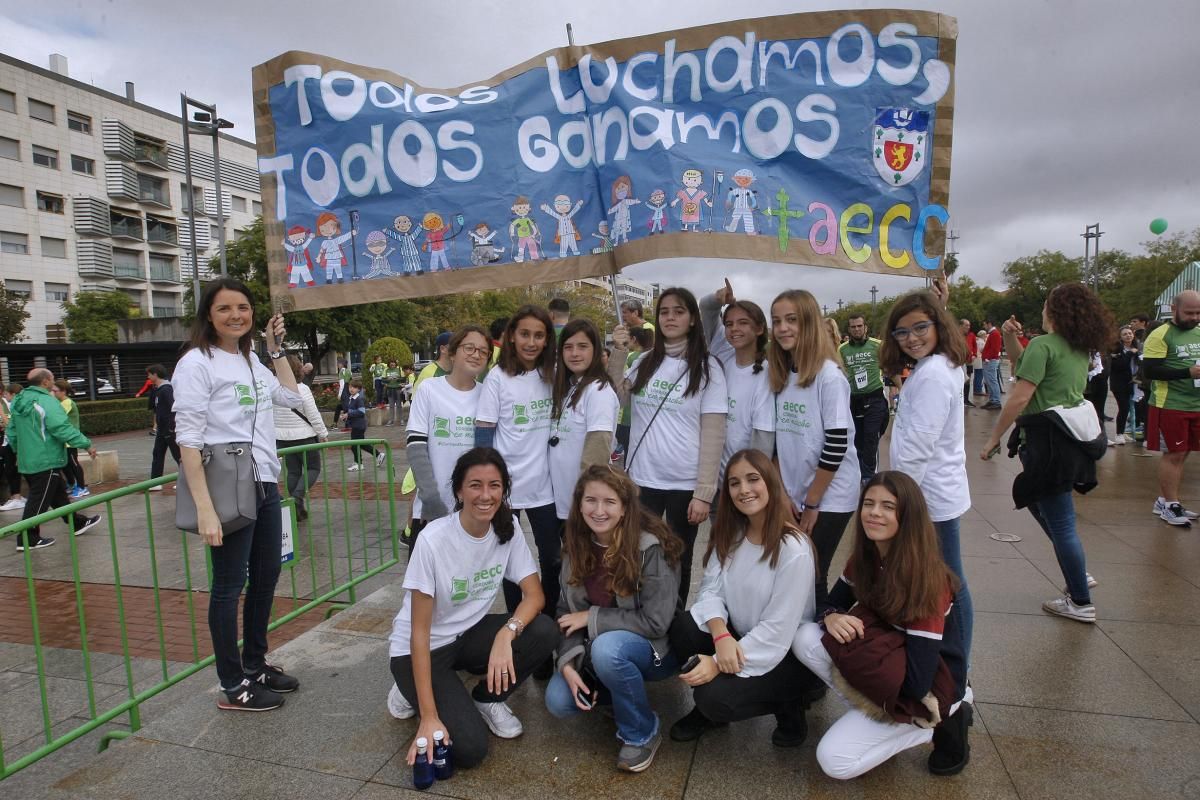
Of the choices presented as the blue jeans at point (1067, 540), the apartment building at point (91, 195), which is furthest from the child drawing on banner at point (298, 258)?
the apartment building at point (91, 195)

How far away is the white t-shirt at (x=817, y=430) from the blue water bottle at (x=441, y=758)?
5.73 ft

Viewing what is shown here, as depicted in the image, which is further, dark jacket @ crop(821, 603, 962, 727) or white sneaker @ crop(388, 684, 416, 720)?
white sneaker @ crop(388, 684, 416, 720)

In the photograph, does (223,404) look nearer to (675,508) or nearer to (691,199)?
(675,508)

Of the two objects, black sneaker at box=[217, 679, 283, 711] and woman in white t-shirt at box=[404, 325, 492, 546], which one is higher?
woman in white t-shirt at box=[404, 325, 492, 546]

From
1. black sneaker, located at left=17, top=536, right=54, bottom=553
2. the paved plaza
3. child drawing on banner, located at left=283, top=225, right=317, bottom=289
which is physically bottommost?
black sneaker, located at left=17, top=536, right=54, bottom=553

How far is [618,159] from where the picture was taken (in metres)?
3.43

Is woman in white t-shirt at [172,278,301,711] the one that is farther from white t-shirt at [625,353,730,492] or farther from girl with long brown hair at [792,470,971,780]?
girl with long brown hair at [792,470,971,780]

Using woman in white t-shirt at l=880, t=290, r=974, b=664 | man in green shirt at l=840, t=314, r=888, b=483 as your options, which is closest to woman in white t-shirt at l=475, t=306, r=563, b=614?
woman in white t-shirt at l=880, t=290, r=974, b=664

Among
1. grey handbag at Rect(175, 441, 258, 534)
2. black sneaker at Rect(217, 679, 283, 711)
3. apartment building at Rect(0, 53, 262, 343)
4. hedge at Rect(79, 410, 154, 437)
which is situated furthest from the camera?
apartment building at Rect(0, 53, 262, 343)

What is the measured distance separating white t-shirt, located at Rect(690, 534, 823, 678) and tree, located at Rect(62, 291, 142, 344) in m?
47.1

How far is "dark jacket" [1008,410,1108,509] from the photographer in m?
3.67

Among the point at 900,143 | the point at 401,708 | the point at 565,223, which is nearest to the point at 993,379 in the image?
the point at 900,143

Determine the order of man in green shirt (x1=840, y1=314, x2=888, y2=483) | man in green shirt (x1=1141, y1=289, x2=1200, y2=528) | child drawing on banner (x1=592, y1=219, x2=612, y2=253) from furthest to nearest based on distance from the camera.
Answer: man in green shirt (x1=840, y1=314, x2=888, y2=483), man in green shirt (x1=1141, y1=289, x2=1200, y2=528), child drawing on banner (x1=592, y1=219, x2=612, y2=253)

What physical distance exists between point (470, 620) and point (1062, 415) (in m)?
3.16
